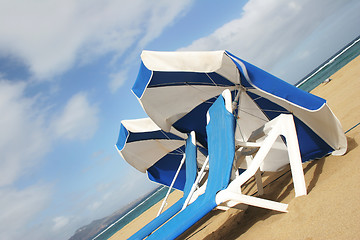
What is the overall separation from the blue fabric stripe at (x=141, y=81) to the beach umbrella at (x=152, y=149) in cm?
181

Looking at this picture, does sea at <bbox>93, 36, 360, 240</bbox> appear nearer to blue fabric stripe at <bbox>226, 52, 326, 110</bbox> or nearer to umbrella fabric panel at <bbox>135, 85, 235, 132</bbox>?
umbrella fabric panel at <bbox>135, 85, 235, 132</bbox>

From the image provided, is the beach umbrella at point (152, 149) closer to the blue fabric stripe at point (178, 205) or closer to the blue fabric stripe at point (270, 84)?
the blue fabric stripe at point (178, 205)

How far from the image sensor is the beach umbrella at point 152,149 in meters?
6.17

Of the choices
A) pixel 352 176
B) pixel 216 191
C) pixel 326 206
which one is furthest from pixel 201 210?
pixel 352 176

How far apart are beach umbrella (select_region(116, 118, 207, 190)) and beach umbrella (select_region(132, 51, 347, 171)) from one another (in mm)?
854

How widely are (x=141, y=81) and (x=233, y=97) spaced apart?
5.19ft

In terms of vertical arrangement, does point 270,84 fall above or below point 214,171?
above

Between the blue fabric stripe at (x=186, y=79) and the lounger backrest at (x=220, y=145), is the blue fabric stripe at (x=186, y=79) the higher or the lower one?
the higher one

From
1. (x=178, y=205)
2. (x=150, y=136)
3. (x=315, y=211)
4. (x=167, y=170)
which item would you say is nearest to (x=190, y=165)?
(x=178, y=205)

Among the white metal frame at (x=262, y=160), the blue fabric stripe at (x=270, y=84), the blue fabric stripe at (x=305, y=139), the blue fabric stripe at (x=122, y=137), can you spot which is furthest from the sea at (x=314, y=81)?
the white metal frame at (x=262, y=160)

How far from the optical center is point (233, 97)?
4.63m

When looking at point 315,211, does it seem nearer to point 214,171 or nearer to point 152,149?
point 214,171

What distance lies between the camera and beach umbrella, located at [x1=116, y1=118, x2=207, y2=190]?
617 centimetres

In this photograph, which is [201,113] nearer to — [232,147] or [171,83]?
[171,83]
